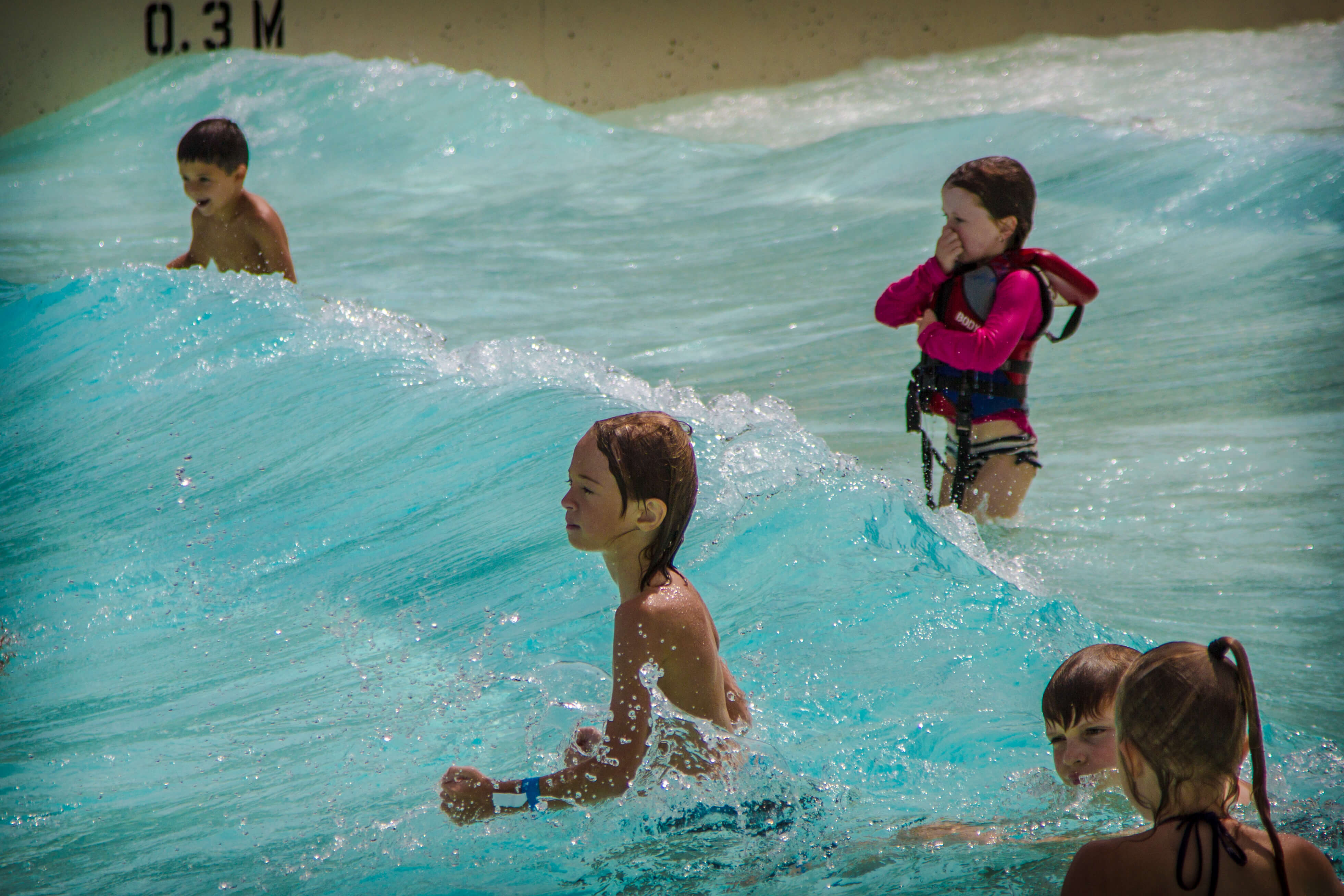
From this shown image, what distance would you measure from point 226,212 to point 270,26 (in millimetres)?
8889

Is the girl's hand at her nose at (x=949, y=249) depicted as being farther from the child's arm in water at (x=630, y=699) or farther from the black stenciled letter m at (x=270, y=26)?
the black stenciled letter m at (x=270, y=26)

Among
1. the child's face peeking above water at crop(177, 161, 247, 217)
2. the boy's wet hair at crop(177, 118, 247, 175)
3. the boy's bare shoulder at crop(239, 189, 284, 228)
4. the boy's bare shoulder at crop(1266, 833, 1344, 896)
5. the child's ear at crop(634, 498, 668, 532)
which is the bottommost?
the boy's bare shoulder at crop(1266, 833, 1344, 896)

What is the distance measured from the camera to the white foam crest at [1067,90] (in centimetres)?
1338

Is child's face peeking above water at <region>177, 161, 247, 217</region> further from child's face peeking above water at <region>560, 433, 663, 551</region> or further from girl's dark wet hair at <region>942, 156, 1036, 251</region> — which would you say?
child's face peeking above water at <region>560, 433, 663, 551</region>

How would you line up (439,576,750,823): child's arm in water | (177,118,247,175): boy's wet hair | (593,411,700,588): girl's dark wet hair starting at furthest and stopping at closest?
(177,118,247,175): boy's wet hair
(593,411,700,588): girl's dark wet hair
(439,576,750,823): child's arm in water

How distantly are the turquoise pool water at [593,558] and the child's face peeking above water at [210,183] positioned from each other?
0.34m

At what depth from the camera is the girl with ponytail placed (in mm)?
1839

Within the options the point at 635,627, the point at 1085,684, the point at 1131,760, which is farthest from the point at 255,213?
the point at 1131,760

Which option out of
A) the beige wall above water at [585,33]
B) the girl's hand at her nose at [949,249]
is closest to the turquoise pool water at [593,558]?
the girl's hand at her nose at [949,249]

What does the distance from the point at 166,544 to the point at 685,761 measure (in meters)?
2.48

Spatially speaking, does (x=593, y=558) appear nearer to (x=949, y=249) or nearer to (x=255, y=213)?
(x=949, y=249)

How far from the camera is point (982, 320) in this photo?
380 cm

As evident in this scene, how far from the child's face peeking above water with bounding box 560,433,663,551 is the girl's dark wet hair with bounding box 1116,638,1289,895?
3.27 feet

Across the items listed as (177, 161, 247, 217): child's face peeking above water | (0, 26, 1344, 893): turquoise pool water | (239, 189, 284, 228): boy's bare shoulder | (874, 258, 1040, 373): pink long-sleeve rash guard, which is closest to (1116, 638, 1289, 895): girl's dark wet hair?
(0, 26, 1344, 893): turquoise pool water
